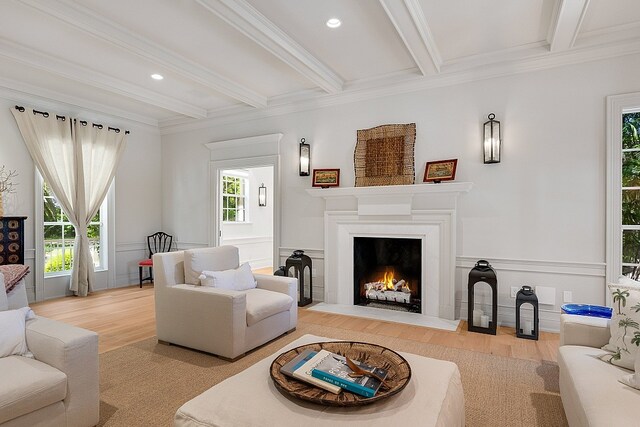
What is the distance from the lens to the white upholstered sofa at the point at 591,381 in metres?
1.38

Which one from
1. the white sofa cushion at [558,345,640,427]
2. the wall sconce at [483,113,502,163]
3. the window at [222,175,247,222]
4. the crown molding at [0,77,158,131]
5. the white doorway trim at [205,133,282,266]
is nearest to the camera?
the white sofa cushion at [558,345,640,427]

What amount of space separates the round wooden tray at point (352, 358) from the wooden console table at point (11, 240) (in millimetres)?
4003

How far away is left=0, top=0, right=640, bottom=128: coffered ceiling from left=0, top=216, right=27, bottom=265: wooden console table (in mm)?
1620

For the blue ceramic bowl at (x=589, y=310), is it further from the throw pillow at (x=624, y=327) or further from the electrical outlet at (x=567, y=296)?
the throw pillow at (x=624, y=327)

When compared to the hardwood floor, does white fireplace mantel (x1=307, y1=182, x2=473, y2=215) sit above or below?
above

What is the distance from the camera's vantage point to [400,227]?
4.18m

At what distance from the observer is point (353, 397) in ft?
4.86

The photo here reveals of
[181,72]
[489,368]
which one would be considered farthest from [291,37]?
[489,368]

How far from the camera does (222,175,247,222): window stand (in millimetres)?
7152

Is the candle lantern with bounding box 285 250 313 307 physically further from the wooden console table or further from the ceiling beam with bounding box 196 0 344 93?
the wooden console table

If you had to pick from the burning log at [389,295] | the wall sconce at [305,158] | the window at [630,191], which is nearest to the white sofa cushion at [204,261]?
the wall sconce at [305,158]

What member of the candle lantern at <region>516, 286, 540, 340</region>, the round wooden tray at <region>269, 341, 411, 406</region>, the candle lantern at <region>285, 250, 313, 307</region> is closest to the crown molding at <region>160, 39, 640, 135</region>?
the candle lantern at <region>285, 250, 313, 307</region>

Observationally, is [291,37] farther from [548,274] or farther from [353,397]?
[548,274]

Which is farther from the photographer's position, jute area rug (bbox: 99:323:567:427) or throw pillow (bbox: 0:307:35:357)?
jute area rug (bbox: 99:323:567:427)
